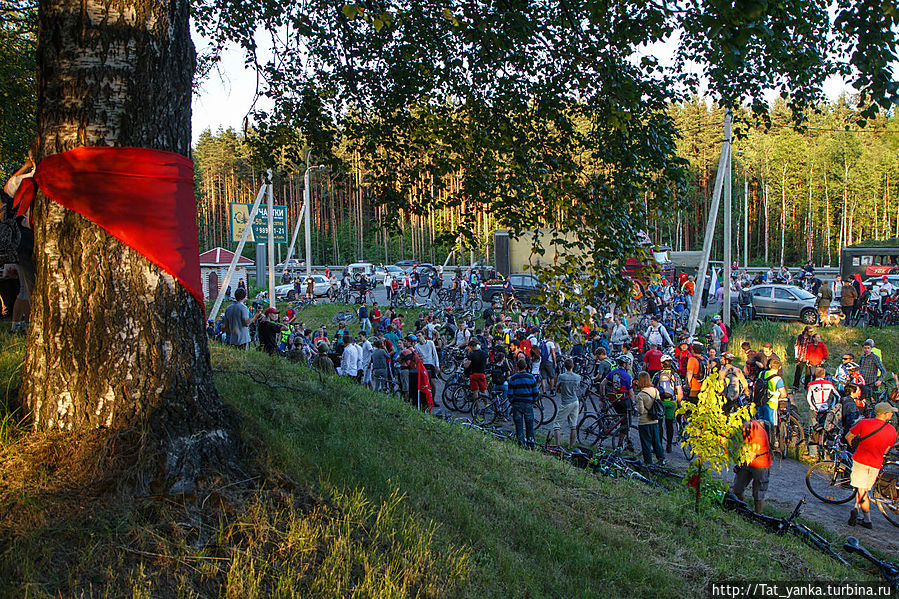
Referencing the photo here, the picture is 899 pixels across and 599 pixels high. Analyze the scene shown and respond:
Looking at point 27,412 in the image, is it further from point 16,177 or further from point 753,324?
point 753,324

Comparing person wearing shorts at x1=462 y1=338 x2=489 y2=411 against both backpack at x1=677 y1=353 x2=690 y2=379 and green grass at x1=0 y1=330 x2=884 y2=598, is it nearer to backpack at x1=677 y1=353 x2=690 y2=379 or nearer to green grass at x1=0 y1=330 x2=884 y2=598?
backpack at x1=677 y1=353 x2=690 y2=379

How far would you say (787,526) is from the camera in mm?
7234

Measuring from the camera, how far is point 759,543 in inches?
252

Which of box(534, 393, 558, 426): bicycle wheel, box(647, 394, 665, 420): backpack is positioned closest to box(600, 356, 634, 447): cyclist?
box(647, 394, 665, 420): backpack

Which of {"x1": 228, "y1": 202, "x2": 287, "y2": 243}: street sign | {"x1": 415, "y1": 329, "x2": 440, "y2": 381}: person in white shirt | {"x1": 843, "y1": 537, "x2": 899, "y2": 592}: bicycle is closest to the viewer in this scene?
{"x1": 843, "y1": 537, "x2": 899, "y2": 592}: bicycle

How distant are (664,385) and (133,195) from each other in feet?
33.8

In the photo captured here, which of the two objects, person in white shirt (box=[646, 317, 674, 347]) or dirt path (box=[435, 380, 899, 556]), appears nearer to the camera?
dirt path (box=[435, 380, 899, 556])

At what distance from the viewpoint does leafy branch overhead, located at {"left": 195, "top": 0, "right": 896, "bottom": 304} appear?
17.9ft

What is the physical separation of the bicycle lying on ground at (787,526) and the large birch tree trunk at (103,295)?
6.56 metres

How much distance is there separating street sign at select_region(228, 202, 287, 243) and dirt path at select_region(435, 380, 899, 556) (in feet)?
38.4

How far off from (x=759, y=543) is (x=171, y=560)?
5.74 metres

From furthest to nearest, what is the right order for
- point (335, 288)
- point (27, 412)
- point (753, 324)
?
point (335, 288) → point (753, 324) → point (27, 412)

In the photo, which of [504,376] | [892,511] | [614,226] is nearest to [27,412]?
[614,226]

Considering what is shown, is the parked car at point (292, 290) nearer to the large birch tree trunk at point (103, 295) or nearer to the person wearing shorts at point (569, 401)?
the person wearing shorts at point (569, 401)
